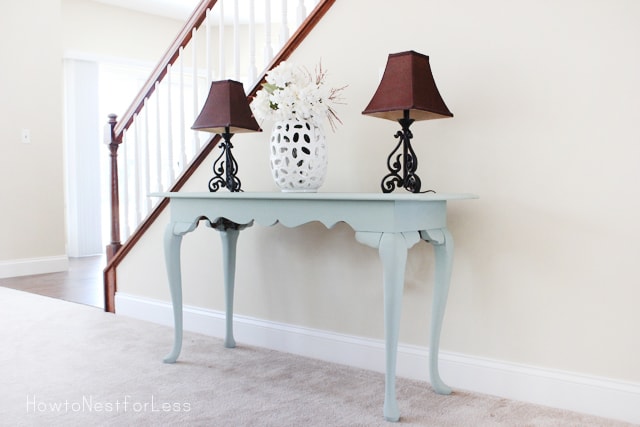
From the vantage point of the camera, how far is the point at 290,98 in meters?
2.06

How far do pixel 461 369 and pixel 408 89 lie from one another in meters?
1.01

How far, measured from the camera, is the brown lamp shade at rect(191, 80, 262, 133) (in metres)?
2.31

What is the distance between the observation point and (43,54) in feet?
15.9

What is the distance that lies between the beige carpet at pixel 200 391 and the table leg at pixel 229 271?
0.08m

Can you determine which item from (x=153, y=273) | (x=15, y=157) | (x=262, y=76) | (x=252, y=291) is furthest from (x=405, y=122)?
(x=15, y=157)

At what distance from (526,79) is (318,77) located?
784 millimetres

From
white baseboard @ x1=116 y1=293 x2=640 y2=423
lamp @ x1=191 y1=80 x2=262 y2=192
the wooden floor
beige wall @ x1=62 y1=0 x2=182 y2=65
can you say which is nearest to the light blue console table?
white baseboard @ x1=116 y1=293 x2=640 y2=423

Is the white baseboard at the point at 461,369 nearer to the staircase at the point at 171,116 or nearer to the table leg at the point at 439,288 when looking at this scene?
the table leg at the point at 439,288

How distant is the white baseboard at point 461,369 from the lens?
1.78 m

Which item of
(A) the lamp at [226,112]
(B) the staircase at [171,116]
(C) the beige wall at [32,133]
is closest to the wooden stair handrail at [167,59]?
(B) the staircase at [171,116]

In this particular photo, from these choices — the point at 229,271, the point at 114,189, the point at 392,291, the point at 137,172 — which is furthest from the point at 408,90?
the point at 114,189

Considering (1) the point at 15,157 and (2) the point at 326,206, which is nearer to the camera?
(2) the point at 326,206

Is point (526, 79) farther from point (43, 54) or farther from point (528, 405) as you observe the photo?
point (43, 54)

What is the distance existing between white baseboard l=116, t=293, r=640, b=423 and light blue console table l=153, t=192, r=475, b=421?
0.12 metres
